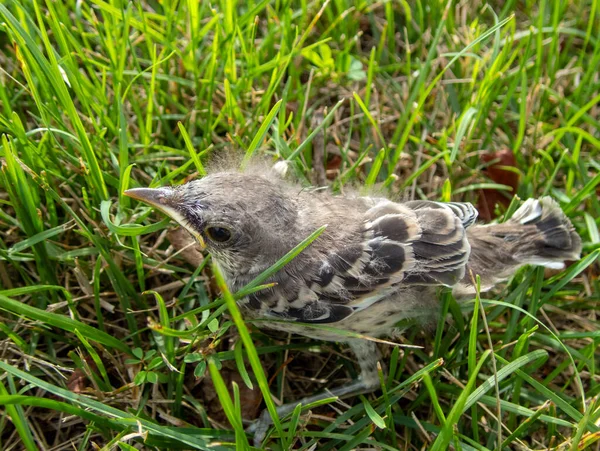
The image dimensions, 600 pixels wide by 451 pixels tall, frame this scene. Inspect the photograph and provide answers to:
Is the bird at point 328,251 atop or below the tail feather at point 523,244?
atop

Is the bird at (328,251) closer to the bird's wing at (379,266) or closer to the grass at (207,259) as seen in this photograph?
the bird's wing at (379,266)

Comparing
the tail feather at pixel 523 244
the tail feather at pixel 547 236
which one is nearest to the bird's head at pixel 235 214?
the tail feather at pixel 523 244

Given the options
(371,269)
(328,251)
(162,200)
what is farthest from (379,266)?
(162,200)

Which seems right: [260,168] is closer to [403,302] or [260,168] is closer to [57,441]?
[403,302]

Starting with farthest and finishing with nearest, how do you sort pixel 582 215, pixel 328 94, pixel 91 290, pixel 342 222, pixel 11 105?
pixel 328 94 < pixel 582 215 < pixel 11 105 < pixel 91 290 < pixel 342 222

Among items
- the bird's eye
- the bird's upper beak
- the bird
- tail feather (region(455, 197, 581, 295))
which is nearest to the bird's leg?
the bird

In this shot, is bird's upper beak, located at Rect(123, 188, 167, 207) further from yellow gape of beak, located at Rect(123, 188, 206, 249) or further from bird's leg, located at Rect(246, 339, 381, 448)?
bird's leg, located at Rect(246, 339, 381, 448)

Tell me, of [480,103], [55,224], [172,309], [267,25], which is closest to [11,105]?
[55,224]
